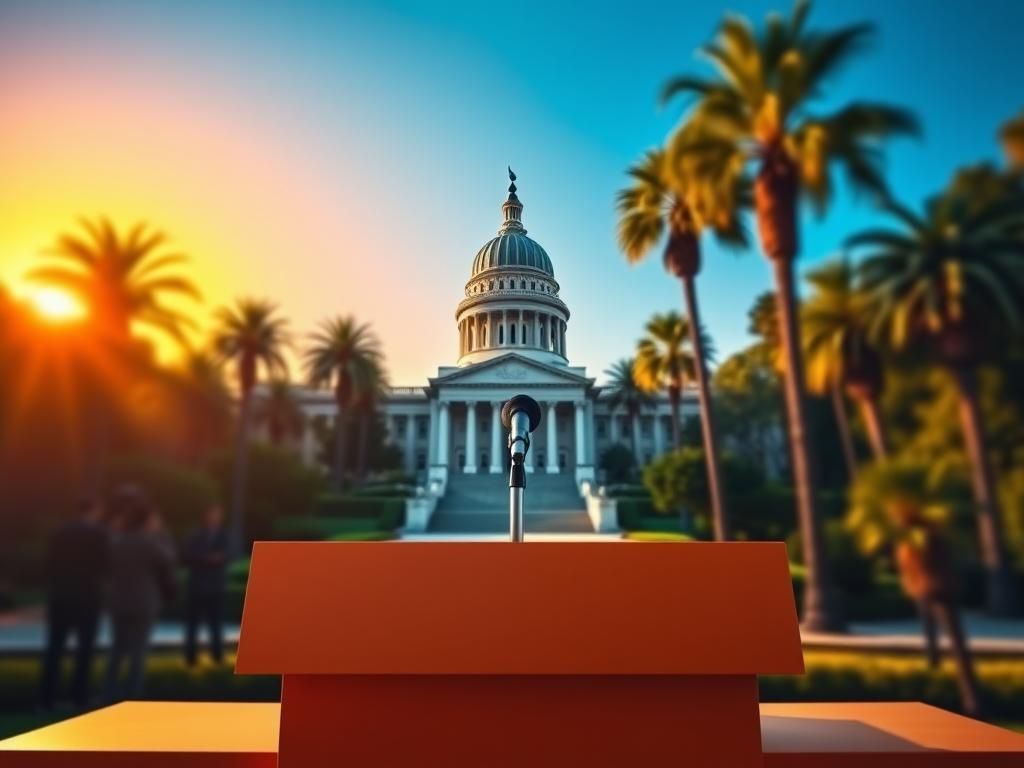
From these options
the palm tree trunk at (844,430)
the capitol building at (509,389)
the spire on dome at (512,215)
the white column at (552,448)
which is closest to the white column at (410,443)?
the capitol building at (509,389)

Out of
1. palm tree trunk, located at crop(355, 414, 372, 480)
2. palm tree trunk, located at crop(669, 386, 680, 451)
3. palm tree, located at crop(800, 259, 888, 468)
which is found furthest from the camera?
palm tree trunk, located at crop(355, 414, 372, 480)

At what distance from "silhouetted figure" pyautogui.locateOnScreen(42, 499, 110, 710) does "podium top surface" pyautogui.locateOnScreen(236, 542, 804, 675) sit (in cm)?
675

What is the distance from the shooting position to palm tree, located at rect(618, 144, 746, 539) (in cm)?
1180

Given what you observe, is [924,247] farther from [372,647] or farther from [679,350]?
[372,647]

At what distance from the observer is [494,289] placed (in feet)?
17.5

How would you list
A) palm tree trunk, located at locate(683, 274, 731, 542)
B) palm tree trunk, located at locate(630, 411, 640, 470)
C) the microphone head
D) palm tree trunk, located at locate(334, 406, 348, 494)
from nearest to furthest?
the microphone head < palm tree trunk, located at locate(683, 274, 731, 542) < palm tree trunk, located at locate(630, 411, 640, 470) < palm tree trunk, located at locate(334, 406, 348, 494)

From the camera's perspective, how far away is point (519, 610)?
1967 millimetres

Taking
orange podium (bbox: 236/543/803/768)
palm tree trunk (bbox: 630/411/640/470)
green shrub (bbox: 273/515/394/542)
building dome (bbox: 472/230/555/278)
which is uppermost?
building dome (bbox: 472/230/555/278)

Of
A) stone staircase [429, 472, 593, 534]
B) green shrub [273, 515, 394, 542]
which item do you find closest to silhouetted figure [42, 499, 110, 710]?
stone staircase [429, 472, 593, 534]

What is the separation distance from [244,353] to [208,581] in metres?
7.89

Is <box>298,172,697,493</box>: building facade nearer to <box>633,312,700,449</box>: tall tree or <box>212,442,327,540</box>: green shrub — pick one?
<box>633,312,700,449</box>: tall tree

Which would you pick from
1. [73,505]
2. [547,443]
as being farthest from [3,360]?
[547,443]

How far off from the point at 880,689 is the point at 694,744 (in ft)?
23.5

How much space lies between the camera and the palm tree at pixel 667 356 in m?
14.1
